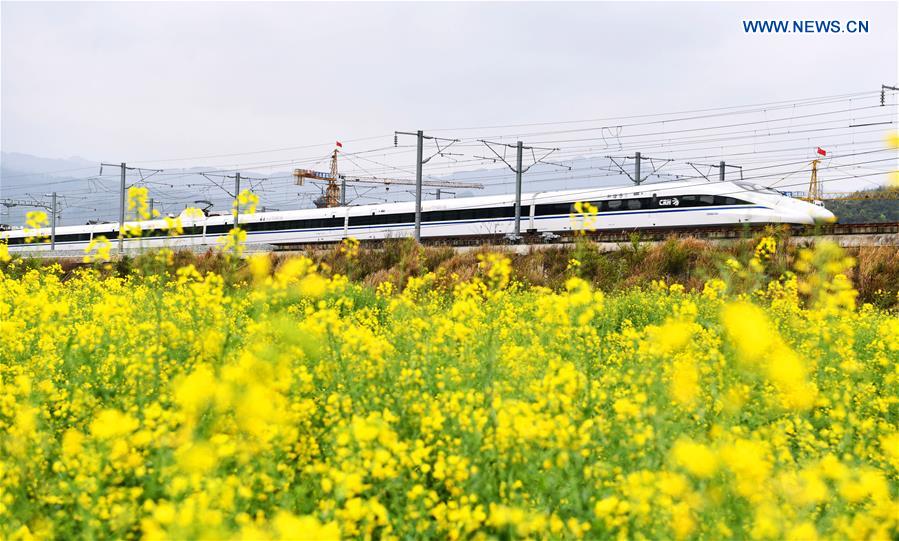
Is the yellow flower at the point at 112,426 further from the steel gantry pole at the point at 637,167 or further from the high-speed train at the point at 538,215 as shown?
the steel gantry pole at the point at 637,167

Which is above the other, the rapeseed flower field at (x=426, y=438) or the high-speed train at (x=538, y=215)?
the high-speed train at (x=538, y=215)

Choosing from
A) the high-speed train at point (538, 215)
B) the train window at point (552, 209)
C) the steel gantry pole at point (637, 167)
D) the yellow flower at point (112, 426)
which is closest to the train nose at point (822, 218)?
the high-speed train at point (538, 215)

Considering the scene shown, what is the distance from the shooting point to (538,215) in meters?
24.1

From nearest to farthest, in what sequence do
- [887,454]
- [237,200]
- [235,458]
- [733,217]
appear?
[235,458]
[887,454]
[237,200]
[733,217]

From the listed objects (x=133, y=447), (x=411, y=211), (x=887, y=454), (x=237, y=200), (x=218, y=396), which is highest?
(x=411, y=211)

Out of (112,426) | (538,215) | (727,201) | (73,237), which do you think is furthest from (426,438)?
(73,237)

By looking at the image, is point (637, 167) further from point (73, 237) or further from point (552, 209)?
point (73, 237)

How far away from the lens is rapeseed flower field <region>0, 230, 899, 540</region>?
2326 mm

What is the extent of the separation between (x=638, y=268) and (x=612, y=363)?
10332 millimetres

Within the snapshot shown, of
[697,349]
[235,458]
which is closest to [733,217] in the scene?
[697,349]

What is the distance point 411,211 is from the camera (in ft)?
88.7

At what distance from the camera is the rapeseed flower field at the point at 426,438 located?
2.33 m

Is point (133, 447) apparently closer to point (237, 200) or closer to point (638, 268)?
point (237, 200)

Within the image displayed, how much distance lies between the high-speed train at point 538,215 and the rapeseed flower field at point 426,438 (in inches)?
401
